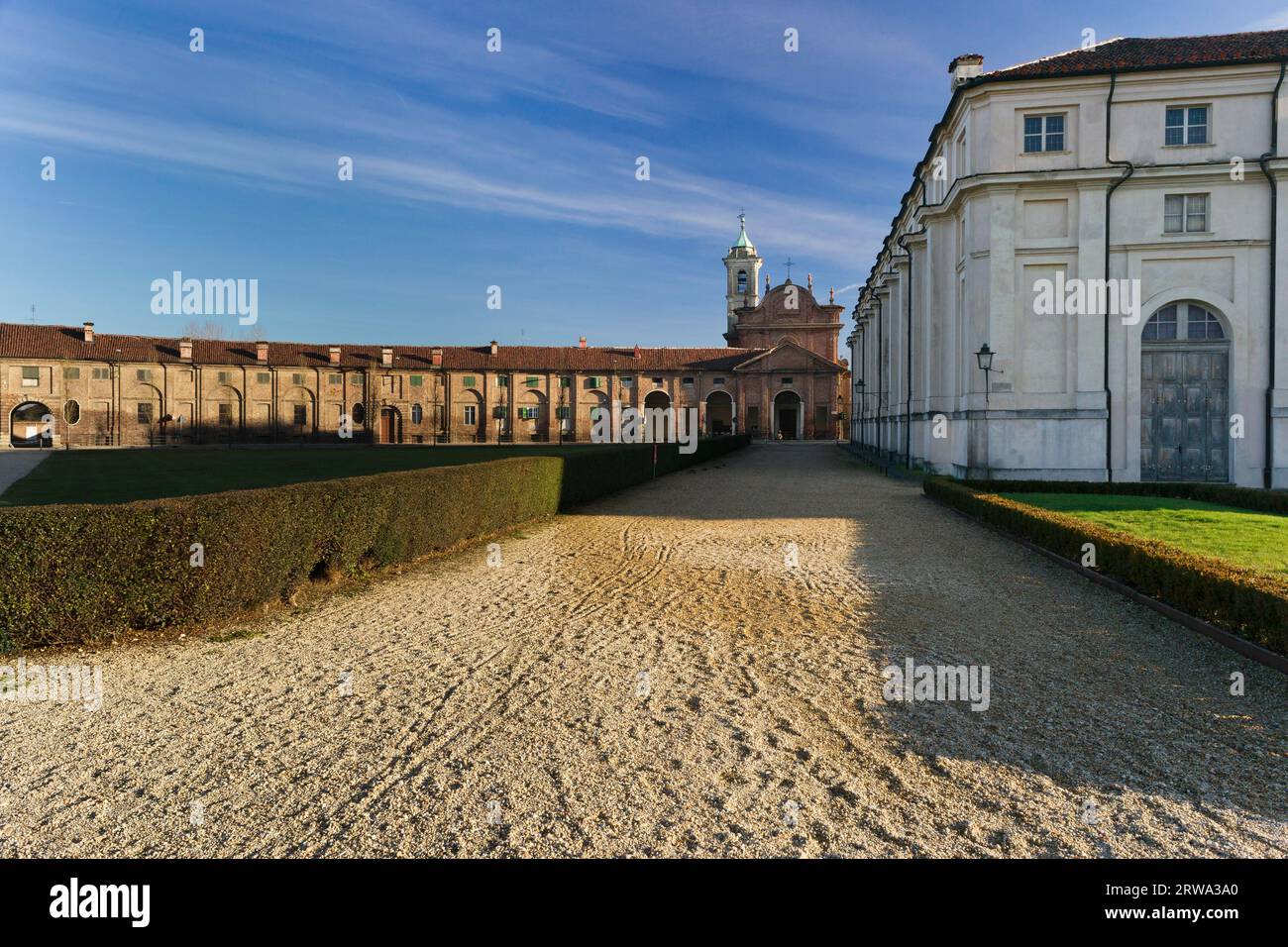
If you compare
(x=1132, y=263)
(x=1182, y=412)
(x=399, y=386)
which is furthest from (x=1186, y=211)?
(x=399, y=386)

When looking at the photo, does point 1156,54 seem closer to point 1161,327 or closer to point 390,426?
point 1161,327

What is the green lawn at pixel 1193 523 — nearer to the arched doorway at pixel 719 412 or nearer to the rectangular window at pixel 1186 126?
the rectangular window at pixel 1186 126

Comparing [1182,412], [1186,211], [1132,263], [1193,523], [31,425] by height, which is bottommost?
[1193,523]

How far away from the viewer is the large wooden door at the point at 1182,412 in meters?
21.0

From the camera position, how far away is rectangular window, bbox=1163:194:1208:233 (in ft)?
68.1

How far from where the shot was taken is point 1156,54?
21.5 metres

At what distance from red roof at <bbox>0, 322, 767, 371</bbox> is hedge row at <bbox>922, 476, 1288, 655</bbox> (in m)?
61.3

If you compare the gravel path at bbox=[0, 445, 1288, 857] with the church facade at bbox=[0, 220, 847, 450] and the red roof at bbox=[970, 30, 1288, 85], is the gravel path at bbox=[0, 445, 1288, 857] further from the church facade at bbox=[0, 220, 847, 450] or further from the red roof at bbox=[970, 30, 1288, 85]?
the church facade at bbox=[0, 220, 847, 450]

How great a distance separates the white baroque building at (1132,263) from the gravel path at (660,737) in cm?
1490

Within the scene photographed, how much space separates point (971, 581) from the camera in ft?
30.4

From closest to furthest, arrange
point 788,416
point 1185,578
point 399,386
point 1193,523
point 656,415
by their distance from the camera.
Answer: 1. point 1185,578
2. point 1193,523
3. point 399,386
4. point 656,415
5. point 788,416

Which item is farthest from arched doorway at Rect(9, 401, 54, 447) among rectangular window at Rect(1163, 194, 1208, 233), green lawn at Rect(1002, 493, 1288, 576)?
rectangular window at Rect(1163, 194, 1208, 233)

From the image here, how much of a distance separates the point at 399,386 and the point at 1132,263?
194ft

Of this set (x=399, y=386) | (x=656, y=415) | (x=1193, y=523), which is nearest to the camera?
(x=1193, y=523)
